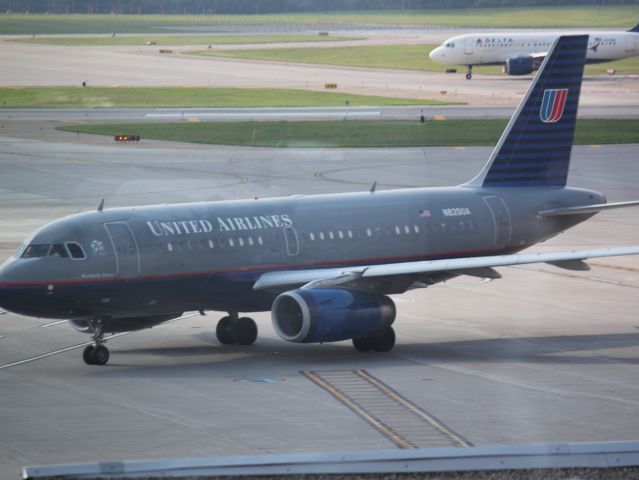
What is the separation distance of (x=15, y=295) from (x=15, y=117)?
7199 cm

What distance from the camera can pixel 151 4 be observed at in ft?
181

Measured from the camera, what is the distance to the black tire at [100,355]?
105ft

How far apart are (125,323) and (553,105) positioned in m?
15.4

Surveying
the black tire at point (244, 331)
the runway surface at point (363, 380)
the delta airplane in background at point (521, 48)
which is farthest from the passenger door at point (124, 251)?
the delta airplane in background at point (521, 48)

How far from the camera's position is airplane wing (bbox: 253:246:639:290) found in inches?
1272

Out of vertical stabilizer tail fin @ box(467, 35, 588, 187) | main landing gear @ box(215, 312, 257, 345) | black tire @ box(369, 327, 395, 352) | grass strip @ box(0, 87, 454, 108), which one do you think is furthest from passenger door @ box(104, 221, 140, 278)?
grass strip @ box(0, 87, 454, 108)

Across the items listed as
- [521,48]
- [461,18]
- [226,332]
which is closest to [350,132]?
[461,18]

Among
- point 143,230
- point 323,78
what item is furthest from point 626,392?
point 323,78

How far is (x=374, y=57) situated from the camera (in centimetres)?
15262

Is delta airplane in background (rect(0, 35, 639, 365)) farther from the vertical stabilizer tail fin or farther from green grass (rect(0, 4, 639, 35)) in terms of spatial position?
green grass (rect(0, 4, 639, 35))

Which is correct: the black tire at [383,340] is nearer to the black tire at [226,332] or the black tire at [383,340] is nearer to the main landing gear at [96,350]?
the black tire at [226,332]

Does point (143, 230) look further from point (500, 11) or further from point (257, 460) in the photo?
point (500, 11)

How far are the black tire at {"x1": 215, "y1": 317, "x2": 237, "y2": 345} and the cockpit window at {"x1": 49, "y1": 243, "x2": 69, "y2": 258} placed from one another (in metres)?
5.49

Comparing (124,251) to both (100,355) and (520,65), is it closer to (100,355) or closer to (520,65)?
(100,355)
